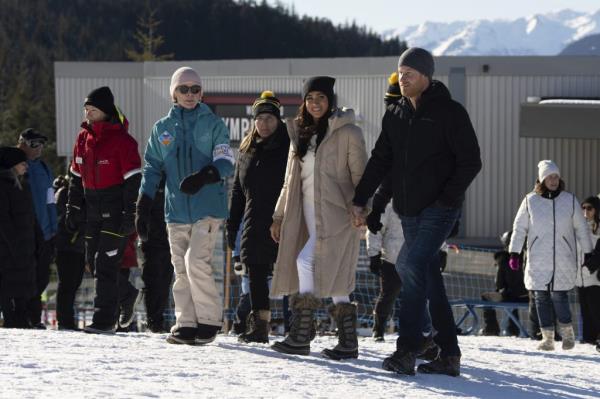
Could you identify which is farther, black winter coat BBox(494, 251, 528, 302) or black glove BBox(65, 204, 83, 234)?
black winter coat BBox(494, 251, 528, 302)

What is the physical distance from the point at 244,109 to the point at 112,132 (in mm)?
28384

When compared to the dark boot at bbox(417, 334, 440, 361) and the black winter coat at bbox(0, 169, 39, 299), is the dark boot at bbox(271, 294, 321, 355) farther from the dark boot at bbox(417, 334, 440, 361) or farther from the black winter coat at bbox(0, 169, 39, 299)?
the black winter coat at bbox(0, 169, 39, 299)

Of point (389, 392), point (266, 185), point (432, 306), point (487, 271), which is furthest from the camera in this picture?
point (487, 271)

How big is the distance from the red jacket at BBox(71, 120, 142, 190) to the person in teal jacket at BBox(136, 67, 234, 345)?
758 mm

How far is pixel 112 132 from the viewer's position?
8703 millimetres

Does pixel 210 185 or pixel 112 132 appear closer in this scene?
pixel 210 185

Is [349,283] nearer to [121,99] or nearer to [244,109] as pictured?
[244,109]

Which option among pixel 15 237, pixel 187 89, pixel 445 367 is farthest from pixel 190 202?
pixel 15 237

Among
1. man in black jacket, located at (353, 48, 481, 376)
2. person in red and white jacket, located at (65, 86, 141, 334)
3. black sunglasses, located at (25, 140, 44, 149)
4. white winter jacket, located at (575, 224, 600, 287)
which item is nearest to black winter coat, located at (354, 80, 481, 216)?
man in black jacket, located at (353, 48, 481, 376)

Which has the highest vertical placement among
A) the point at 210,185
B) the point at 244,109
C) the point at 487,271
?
the point at 244,109

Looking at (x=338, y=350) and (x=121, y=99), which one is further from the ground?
(x=121, y=99)

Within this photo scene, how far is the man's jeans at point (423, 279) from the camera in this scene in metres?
6.80

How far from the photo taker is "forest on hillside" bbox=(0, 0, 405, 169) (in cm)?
14288

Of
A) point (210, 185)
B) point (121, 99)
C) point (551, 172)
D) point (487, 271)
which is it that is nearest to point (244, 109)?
point (121, 99)
